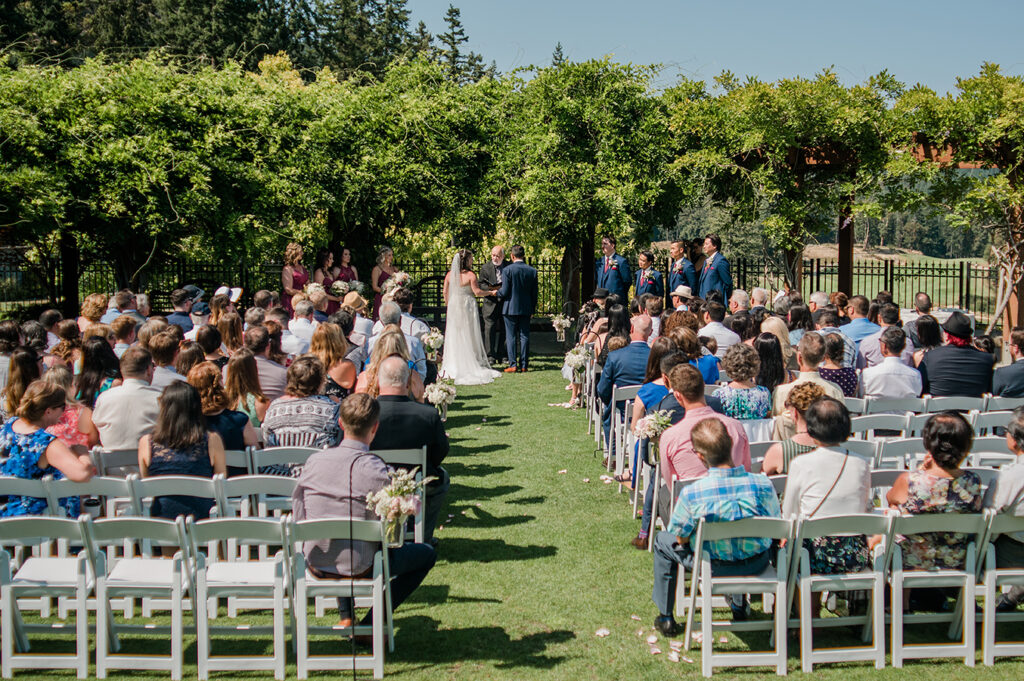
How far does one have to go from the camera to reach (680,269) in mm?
13320

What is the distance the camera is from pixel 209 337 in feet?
23.7

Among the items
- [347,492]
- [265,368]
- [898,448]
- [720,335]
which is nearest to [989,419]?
[898,448]

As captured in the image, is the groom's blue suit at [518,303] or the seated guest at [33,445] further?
the groom's blue suit at [518,303]

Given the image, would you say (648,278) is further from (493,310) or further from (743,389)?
(743,389)

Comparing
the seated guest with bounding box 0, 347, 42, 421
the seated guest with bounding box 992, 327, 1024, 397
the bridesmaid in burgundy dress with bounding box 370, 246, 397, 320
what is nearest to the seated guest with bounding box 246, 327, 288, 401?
the seated guest with bounding box 0, 347, 42, 421

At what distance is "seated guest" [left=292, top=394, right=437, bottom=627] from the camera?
460cm

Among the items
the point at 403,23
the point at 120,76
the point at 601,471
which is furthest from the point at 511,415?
the point at 403,23

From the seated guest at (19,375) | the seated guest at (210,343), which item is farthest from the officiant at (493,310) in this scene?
the seated guest at (19,375)

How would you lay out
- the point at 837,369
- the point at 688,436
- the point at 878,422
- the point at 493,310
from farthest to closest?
the point at 493,310 → the point at 837,369 → the point at 878,422 → the point at 688,436

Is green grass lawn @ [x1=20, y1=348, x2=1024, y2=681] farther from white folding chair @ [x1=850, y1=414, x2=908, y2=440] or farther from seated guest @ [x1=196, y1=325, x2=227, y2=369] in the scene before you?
seated guest @ [x1=196, y1=325, x2=227, y2=369]

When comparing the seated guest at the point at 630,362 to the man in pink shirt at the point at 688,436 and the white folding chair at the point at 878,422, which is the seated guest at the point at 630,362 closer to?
the white folding chair at the point at 878,422

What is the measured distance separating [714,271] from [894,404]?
5874 mm

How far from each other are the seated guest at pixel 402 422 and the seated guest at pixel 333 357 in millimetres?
1147

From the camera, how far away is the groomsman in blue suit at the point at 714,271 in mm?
12812
